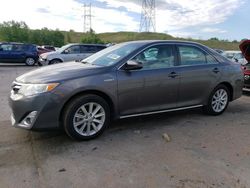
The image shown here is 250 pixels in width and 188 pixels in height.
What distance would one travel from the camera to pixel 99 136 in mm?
4254

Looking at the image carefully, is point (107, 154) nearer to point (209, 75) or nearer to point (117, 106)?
point (117, 106)

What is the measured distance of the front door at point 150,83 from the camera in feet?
14.2

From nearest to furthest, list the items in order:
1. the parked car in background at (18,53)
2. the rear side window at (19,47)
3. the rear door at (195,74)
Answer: the rear door at (195,74)
the parked car in background at (18,53)
the rear side window at (19,47)

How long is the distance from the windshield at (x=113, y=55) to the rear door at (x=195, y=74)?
0.97 m

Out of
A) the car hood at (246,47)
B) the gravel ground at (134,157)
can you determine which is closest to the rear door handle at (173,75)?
the gravel ground at (134,157)

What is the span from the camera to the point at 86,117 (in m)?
4.05

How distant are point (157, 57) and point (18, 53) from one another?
51.3 feet

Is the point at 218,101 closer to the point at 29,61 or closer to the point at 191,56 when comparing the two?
the point at 191,56

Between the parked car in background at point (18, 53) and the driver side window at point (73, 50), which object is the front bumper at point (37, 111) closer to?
the driver side window at point (73, 50)

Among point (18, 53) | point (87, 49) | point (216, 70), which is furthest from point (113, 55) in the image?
point (18, 53)

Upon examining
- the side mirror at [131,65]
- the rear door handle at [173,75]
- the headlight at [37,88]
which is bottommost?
the headlight at [37,88]

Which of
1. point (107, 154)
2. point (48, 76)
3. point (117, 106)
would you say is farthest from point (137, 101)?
point (48, 76)

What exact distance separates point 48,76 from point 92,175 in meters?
1.66

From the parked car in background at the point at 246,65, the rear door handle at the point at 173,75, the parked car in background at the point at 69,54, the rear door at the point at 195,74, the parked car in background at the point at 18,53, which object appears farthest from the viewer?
the parked car in background at the point at 18,53
